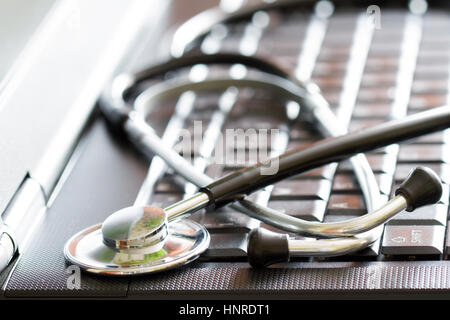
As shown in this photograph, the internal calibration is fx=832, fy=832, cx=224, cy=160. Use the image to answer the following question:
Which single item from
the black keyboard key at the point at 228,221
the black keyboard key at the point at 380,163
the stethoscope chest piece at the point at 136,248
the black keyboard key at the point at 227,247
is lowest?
the black keyboard key at the point at 380,163

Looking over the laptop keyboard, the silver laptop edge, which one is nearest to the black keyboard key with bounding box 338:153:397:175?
the laptop keyboard

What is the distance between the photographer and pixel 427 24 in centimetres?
96

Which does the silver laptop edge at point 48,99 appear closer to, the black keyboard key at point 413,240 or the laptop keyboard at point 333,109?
the laptop keyboard at point 333,109

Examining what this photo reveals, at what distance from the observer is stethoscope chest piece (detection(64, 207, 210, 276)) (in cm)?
51

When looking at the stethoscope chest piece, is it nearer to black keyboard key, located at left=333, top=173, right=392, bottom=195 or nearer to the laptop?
the laptop

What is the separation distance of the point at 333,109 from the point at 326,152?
183 millimetres

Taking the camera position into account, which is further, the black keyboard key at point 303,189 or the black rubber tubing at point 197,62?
the black rubber tubing at point 197,62

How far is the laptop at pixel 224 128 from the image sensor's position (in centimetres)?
51

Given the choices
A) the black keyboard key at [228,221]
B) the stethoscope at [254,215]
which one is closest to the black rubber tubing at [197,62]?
the stethoscope at [254,215]

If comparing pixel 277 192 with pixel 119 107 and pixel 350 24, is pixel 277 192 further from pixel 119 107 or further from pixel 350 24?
pixel 350 24

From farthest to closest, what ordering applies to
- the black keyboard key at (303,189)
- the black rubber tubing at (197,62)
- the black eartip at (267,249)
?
the black rubber tubing at (197,62)
the black keyboard key at (303,189)
the black eartip at (267,249)

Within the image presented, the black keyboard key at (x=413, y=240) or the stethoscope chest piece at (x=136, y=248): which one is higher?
the stethoscope chest piece at (x=136, y=248)
